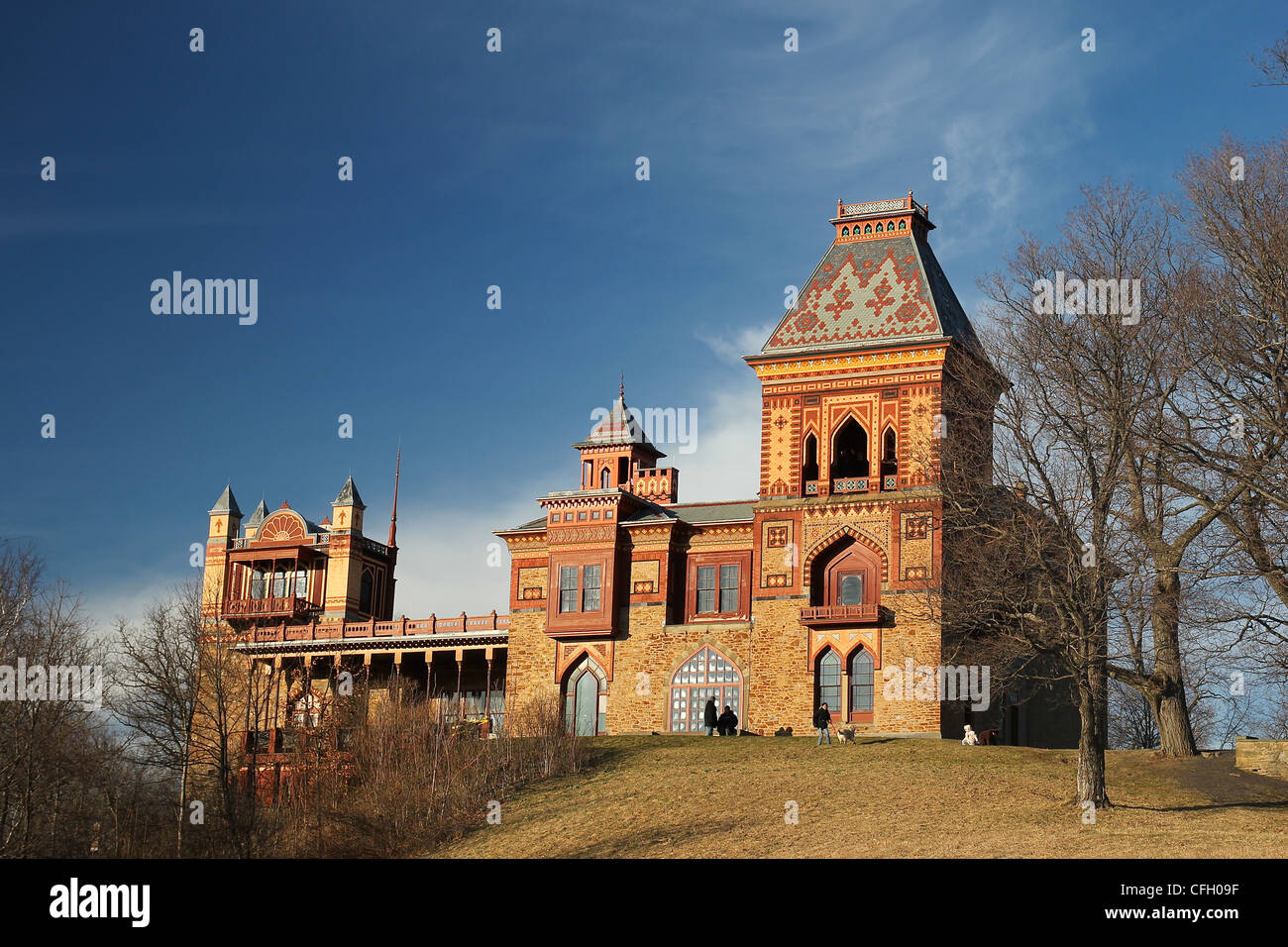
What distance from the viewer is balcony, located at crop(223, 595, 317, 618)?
220ft

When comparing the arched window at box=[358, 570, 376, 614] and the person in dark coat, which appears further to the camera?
the arched window at box=[358, 570, 376, 614]

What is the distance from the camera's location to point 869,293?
53406mm

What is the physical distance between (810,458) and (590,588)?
903 cm

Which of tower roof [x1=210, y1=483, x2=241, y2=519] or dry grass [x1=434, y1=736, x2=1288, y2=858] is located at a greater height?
tower roof [x1=210, y1=483, x2=241, y2=519]

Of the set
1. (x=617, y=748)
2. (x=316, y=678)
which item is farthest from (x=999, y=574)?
(x=316, y=678)

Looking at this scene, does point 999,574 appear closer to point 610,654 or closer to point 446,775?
point 446,775

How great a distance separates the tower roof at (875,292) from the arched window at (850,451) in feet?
10.4

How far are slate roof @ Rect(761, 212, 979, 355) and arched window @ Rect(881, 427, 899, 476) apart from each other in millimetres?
3008

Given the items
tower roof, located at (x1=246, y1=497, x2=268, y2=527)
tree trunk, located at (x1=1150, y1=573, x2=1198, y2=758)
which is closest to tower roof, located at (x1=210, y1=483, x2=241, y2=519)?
tower roof, located at (x1=246, y1=497, x2=268, y2=527)

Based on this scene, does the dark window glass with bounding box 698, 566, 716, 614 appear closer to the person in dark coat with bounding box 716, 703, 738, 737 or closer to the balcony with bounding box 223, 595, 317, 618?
the person in dark coat with bounding box 716, 703, 738, 737

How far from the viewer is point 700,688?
52938 millimetres
